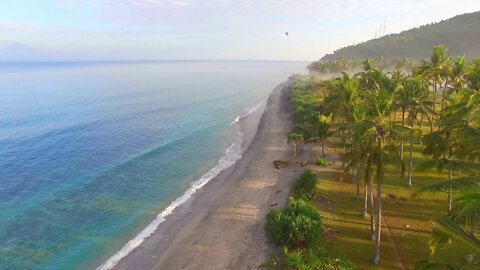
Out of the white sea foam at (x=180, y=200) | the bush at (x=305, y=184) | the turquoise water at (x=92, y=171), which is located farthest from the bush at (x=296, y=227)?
the turquoise water at (x=92, y=171)

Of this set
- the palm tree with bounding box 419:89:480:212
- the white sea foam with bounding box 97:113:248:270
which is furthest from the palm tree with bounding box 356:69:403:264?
the white sea foam with bounding box 97:113:248:270

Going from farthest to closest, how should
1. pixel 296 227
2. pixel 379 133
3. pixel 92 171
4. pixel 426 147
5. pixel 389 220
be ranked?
pixel 92 171 → pixel 426 147 → pixel 389 220 → pixel 296 227 → pixel 379 133

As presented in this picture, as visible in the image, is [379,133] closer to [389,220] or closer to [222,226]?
[389,220]

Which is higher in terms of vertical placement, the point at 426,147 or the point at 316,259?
the point at 426,147

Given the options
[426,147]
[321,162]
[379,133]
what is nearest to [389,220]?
[426,147]

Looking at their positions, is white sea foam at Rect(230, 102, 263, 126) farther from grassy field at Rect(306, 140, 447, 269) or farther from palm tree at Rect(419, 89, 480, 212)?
palm tree at Rect(419, 89, 480, 212)

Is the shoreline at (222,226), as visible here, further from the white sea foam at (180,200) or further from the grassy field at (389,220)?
the grassy field at (389,220)
